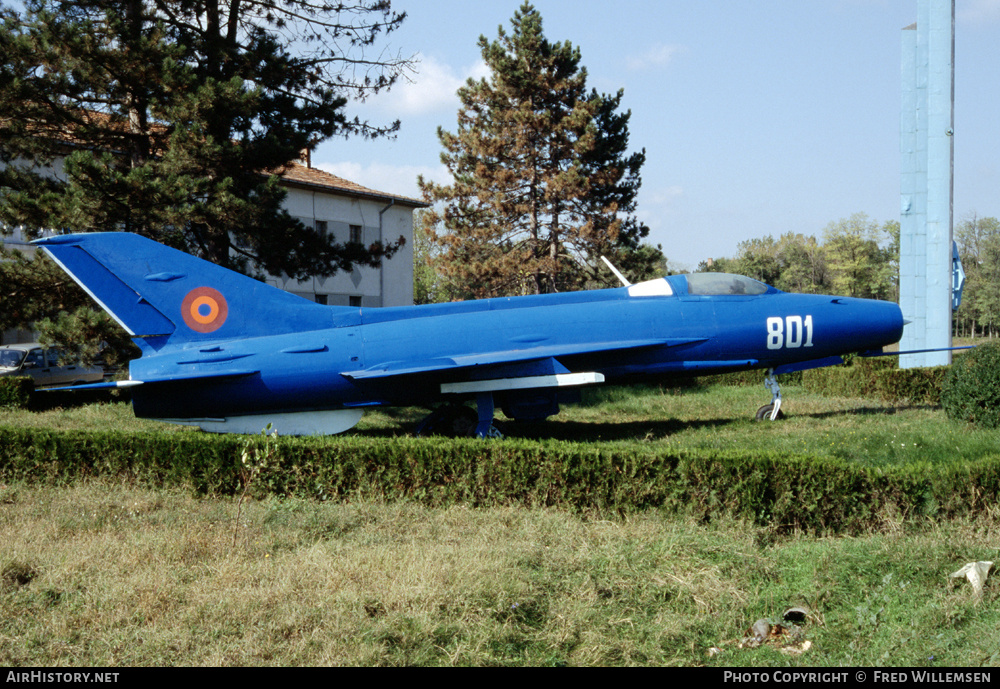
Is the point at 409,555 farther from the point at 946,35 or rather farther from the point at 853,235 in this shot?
the point at 853,235

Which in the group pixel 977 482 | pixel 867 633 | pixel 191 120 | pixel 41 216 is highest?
pixel 191 120

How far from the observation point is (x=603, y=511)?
8562 mm

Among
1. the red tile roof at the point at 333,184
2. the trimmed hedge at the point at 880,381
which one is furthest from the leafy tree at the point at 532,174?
the trimmed hedge at the point at 880,381

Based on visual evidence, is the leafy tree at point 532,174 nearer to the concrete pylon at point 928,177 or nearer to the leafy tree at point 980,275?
the concrete pylon at point 928,177

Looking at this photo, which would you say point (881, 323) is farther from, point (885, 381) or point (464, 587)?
point (464, 587)

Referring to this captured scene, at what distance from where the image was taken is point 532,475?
29.6 ft

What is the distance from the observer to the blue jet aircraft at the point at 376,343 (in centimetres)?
1258

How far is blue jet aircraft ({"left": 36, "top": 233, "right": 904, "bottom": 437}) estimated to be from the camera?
41.3 ft

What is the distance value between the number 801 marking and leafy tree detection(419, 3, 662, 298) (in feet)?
62.7

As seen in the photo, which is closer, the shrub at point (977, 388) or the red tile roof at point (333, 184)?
the shrub at point (977, 388)

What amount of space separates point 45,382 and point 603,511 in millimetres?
18228

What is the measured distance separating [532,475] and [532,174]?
2701 cm

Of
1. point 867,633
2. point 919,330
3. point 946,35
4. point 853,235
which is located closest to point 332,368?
point 867,633

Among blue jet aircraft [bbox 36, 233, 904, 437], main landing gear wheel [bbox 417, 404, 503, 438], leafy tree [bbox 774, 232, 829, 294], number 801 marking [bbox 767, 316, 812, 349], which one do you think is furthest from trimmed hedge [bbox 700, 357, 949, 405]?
leafy tree [bbox 774, 232, 829, 294]
